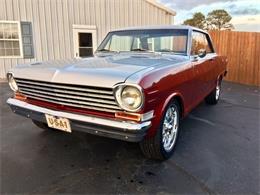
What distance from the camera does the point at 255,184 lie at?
2.62m

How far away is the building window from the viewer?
9.20 metres

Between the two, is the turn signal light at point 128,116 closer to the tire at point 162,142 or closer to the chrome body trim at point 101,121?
the chrome body trim at point 101,121

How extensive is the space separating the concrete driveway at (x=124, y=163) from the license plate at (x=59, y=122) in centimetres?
50

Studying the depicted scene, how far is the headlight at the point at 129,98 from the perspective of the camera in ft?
7.77

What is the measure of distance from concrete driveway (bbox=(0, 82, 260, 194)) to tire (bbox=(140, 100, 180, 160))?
104 millimetres

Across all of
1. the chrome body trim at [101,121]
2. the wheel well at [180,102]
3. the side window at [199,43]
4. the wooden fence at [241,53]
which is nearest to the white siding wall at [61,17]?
the wooden fence at [241,53]

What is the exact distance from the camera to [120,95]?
2.39 m

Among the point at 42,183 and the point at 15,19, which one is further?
the point at 15,19

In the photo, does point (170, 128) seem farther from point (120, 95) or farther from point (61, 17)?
point (61, 17)

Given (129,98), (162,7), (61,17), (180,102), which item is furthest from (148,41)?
(162,7)

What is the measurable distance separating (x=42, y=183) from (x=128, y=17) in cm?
1016

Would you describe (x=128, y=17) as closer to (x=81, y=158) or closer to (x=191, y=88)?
(x=191, y=88)

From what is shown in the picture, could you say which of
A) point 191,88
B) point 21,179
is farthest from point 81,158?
point 191,88

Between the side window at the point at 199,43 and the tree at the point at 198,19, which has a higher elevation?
the tree at the point at 198,19
